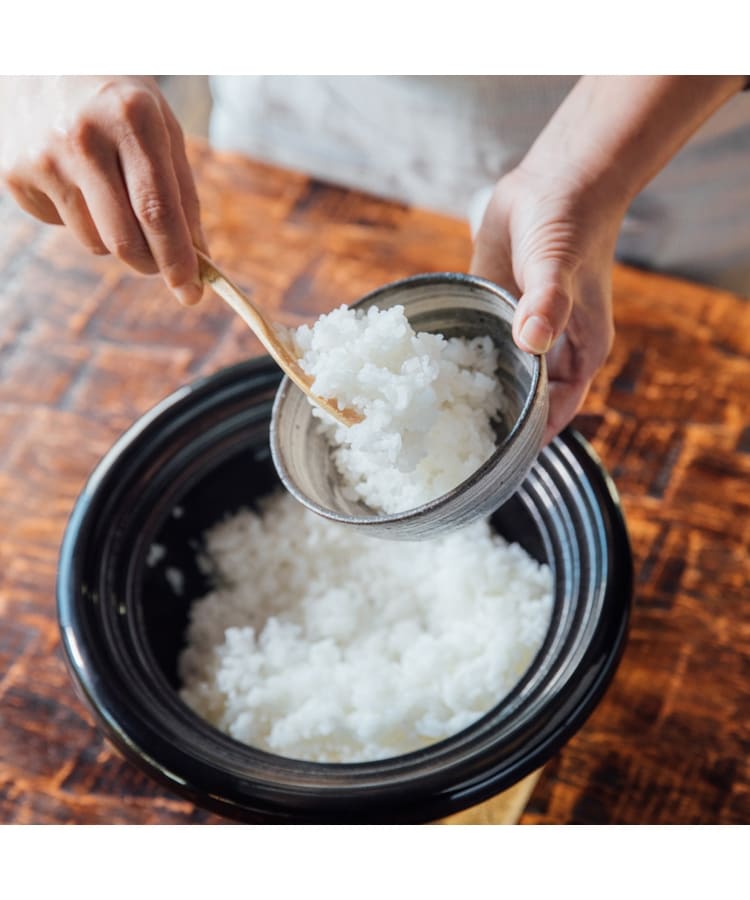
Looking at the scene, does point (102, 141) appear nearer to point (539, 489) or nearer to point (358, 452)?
point (358, 452)

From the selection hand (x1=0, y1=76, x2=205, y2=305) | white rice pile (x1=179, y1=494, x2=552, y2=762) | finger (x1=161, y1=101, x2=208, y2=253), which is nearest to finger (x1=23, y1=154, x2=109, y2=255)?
hand (x1=0, y1=76, x2=205, y2=305)

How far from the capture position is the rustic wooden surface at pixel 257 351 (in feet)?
3.26

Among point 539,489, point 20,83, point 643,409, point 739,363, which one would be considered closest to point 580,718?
point 539,489

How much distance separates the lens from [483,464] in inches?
30.0

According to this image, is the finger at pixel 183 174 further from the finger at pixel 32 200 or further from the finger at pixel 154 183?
the finger at pixel 32 200

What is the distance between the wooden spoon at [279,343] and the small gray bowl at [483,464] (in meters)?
0.03

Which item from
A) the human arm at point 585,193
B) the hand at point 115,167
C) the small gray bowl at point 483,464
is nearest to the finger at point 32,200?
the hand at point 115,167

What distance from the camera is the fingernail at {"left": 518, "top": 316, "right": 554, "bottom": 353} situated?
2.54 ft

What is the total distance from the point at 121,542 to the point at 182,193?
376 millimetres

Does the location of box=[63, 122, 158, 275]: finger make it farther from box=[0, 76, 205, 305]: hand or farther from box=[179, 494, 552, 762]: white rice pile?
box=[179, 494, 552, 762]: white rice pile

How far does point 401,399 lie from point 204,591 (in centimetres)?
44

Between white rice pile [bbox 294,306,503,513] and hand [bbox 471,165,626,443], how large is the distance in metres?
0.09

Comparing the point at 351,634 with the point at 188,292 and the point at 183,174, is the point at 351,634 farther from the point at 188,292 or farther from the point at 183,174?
the point at 183,174

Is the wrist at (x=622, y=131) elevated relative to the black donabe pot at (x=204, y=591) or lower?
elevated
